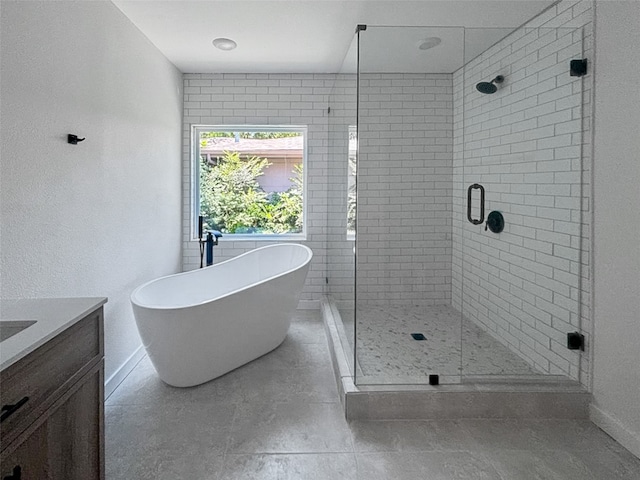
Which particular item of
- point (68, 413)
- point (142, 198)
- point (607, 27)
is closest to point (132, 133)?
point (142, 198)

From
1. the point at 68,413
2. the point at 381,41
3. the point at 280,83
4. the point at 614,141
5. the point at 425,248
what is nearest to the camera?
the point at 68,413

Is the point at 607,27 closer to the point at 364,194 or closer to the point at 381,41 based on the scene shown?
the point at 381,41

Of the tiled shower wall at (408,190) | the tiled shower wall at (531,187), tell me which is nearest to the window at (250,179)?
the tiled shower wall at (408,190)

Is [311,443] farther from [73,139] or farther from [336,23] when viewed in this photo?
[336,23]

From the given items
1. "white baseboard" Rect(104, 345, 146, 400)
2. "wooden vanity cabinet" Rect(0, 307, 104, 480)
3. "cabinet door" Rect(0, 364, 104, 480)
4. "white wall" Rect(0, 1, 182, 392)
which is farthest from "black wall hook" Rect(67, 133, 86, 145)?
"white baseboard" Rect(104, 345, 146, 400)

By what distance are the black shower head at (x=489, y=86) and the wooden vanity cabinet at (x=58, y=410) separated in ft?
9.56

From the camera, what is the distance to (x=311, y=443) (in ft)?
6.84

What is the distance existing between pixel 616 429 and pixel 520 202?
4.77 ft

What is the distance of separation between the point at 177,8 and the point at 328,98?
191cm

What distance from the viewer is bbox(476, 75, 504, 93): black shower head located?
9.59 feet

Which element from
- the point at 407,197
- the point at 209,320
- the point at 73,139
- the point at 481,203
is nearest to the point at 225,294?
the point at 209,320

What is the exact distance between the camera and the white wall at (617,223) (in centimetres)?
199

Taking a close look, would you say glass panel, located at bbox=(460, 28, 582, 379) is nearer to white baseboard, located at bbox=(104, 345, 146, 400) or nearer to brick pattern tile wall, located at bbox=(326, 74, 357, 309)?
brick pattern tile wall, located at bbox=(326, 74, 357, 309)

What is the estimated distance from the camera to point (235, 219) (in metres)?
4.48
